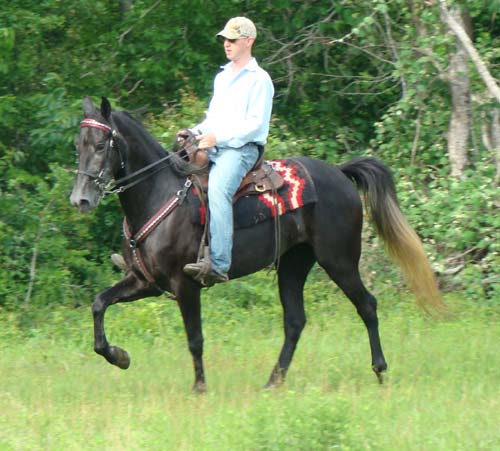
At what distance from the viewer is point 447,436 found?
6512mm

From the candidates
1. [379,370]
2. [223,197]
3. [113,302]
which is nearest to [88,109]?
[223,197]

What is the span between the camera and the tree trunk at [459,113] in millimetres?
11758

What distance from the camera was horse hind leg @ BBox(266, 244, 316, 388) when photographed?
8570mm

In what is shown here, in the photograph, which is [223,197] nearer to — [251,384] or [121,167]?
[121,167]

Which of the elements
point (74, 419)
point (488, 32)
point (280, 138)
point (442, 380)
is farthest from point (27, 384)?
point (488, 32)

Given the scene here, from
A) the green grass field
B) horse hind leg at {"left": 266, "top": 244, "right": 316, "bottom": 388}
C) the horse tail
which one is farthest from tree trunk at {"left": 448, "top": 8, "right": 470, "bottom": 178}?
horse hind leg at {"left": 266, "top": 244, "right": 316, "bottom": 388}

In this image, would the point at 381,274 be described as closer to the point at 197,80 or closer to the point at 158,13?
the point at 197,80

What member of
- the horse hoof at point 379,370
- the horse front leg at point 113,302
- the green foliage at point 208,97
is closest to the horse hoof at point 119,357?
the horse front leg at point 113,302

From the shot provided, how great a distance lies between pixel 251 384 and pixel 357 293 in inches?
45.3

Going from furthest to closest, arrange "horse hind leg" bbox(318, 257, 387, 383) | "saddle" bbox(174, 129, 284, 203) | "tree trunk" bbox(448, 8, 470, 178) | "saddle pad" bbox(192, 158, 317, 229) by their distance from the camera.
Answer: "tree trunk" bbox(448, 8, 470, 178) < "horse hind leg" bbox(318, 257, 387, 383) < "saddle pad" bbox(192, 158, 317, 229) < "saddle" bbox(174, 129, 284, 203)

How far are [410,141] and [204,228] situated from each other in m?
5.18

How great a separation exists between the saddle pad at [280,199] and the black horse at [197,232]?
70mm

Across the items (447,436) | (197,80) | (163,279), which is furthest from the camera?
(197,80)

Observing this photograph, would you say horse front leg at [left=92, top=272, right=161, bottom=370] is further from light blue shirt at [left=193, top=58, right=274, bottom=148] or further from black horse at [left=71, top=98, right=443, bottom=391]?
light blue shirt at [left=193, top=58, right=274, bottom=148]
